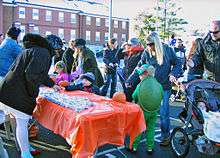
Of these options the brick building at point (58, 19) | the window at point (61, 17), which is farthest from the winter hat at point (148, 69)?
the window at point (61, 17)

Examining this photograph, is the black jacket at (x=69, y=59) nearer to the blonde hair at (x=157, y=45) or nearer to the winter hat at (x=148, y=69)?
the blonde hair at (x=157, y=45)

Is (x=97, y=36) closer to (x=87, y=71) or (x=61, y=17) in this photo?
(x=61, y=17)

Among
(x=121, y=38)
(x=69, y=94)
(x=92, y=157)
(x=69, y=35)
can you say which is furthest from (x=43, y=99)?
(x=121, y=38)

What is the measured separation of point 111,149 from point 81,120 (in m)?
1.97

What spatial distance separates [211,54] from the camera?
5289 millimetres

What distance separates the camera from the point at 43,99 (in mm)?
5078

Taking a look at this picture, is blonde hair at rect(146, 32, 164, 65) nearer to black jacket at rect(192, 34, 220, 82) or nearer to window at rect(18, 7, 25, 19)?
black jacket at rect(192, 34, 220, 82)

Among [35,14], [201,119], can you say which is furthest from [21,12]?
[201,119]

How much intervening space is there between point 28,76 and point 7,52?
212 centimetres

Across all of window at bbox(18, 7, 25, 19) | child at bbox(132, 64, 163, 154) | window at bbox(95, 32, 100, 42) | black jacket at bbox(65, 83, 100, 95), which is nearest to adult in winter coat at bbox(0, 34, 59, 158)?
black jacket at bbox(65, 83, 100, 95)

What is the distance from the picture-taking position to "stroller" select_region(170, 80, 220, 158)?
447 cm

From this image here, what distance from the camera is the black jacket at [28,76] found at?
4.59 metres

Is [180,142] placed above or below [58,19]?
below

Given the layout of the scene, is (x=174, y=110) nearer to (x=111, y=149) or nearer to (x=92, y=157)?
(x=111, y=149)
